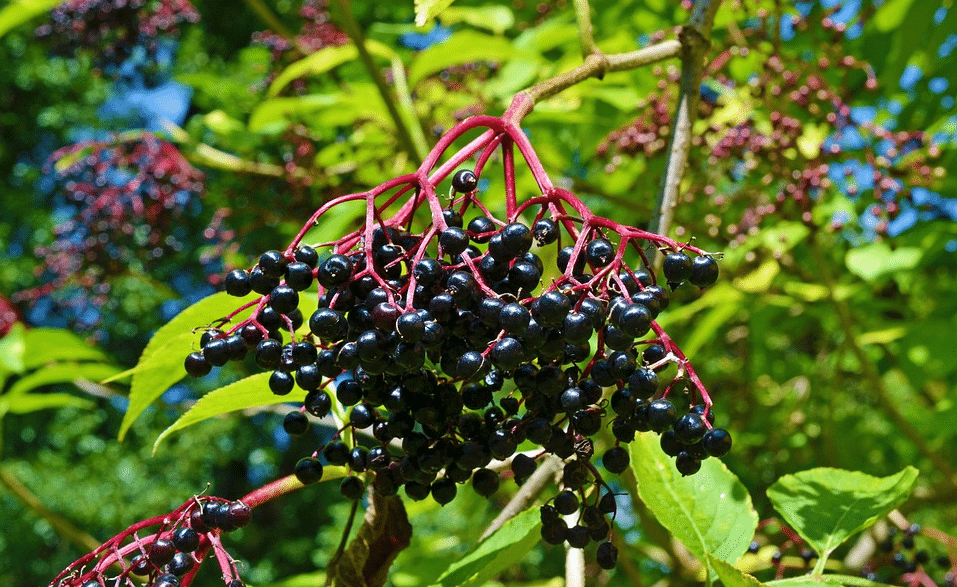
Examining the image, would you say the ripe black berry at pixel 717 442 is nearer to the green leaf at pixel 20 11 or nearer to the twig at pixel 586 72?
the twig at pixel 586 72

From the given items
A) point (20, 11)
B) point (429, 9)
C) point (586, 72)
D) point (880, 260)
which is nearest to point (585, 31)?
point (586, 72)

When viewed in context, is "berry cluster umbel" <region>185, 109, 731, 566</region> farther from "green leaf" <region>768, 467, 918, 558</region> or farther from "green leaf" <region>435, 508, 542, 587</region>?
"green leaf" <region>768, 467, 918, 558</region>

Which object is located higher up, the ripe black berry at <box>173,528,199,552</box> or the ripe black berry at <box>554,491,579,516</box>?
the ripe black berry at <box>173,528,199,552</box>

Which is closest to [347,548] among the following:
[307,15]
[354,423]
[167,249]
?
[354,423]

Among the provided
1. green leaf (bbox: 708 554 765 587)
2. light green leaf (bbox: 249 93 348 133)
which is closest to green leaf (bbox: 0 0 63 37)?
light green leaf (bbox: 249 93 348 133)

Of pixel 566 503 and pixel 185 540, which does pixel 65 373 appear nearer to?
pixel 185 540

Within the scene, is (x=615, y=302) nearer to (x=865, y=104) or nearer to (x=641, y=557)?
(x=865, y=104)

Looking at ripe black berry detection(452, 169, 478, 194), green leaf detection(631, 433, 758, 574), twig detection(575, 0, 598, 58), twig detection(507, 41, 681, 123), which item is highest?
twig detection(575, 0, 598, 58)
